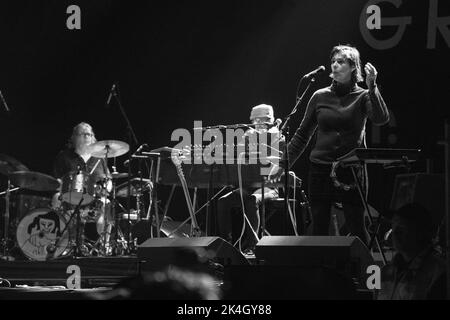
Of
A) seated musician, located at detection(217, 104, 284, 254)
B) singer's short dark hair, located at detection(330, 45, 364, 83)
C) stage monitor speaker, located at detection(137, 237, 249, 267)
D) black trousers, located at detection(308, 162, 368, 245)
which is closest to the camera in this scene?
stage monitor speaker, located at detection(137, 237, 249, 267)

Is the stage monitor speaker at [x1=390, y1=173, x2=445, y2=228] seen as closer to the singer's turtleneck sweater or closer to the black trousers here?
the singer's turtleneck sweater

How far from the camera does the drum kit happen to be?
8625mm

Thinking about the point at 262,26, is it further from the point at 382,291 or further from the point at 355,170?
the point at 382,291

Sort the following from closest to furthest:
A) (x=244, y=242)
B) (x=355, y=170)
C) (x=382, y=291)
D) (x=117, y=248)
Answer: (x=382, y=291) → (x=355, y=170) → (x=244, y=242) → (x=117, y=248)

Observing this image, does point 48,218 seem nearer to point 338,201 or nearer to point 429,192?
point 429,192

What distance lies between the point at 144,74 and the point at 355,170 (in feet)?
17.5

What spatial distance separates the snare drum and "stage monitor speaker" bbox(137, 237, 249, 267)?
4243mm

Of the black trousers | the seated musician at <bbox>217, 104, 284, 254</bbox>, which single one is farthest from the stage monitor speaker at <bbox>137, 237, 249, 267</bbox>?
the seated musician at <bbox>217, 104, 284, 254</bbox>

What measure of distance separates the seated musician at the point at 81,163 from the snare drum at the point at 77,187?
3 centimetres

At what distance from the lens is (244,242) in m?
7.52

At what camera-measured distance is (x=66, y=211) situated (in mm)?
9148

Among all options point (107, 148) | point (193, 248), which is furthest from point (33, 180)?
point (193, 248)
